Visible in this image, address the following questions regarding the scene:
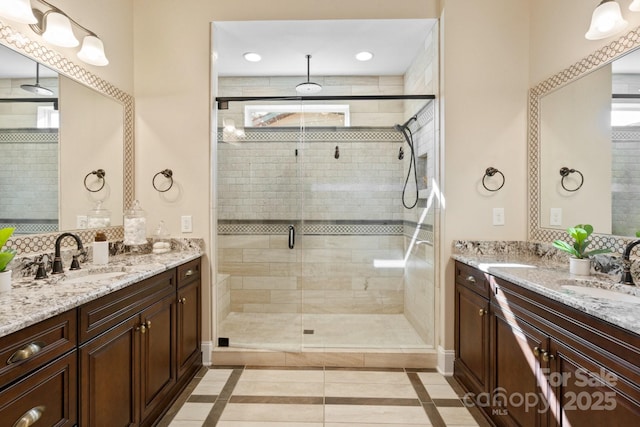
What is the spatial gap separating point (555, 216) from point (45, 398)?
288 centimetres

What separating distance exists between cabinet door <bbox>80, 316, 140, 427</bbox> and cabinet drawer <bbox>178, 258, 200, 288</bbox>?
52 cm

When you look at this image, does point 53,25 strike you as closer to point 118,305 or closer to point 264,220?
point 118,305

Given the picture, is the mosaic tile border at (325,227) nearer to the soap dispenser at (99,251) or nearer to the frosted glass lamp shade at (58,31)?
the soap dispenser at (99,251)

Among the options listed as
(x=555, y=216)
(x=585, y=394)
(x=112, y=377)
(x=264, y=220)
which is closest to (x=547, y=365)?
(x=585, y=394)

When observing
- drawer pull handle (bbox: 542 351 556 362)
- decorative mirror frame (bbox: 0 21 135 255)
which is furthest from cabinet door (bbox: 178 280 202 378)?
drawer pull handle (bbox: 542 351 556 362)

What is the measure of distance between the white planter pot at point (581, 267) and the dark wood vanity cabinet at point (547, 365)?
410 mm

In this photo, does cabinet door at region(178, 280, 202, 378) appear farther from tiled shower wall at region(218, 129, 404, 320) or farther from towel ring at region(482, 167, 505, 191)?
towel ring at region(482, 167, 505, 191)

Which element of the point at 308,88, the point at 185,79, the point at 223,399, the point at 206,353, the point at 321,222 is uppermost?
the point at 308,88

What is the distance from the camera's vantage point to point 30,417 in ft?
3.29

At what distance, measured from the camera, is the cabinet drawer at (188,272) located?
2141 millimetres

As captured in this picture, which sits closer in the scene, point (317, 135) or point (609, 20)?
point (609, 20)

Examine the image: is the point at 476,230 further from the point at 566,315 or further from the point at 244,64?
the point at 244,64

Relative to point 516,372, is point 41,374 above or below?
above

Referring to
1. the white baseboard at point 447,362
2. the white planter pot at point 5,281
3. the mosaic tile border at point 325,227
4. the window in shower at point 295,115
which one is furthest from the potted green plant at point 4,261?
the white baseboard at point 447,362
